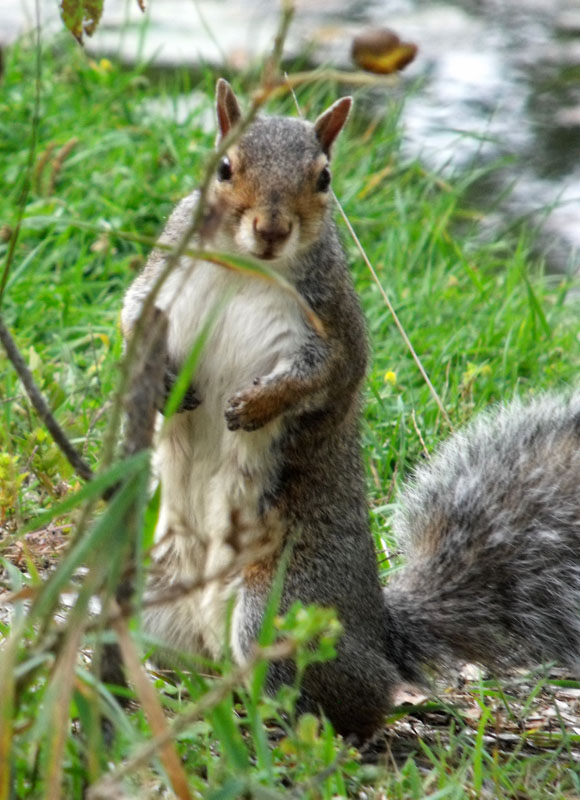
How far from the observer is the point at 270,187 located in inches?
77.6

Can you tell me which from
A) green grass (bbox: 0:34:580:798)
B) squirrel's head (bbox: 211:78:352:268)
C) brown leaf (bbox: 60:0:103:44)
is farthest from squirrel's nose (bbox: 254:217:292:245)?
brown leaf (bbox: 60:0:103:44)

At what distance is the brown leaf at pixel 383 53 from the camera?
2.43 meters

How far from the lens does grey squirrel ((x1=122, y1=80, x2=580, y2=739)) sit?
2.05 m

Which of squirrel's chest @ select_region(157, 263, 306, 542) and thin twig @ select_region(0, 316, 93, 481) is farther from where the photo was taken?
squirrel's chest @ select_region(157, 263, 306, 542)

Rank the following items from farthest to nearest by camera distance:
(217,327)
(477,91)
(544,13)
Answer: (544,13) → (477,91) → (217,327)

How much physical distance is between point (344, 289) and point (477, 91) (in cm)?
342

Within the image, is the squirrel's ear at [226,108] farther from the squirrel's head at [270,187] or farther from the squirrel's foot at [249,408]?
the squirrel's foot at [249,408]

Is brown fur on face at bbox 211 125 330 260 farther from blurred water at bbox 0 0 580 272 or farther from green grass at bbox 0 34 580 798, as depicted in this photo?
blurred water at bbox 0 0 580 272

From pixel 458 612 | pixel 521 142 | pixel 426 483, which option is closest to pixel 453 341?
pixel 426 483

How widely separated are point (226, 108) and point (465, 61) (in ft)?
12.8

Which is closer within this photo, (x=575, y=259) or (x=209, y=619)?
(x=209, y=619)

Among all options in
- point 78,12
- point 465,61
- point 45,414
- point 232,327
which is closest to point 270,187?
point 232,327

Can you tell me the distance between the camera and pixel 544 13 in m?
6.73

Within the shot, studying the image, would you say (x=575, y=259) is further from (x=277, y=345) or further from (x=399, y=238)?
(x=277, y=345)
